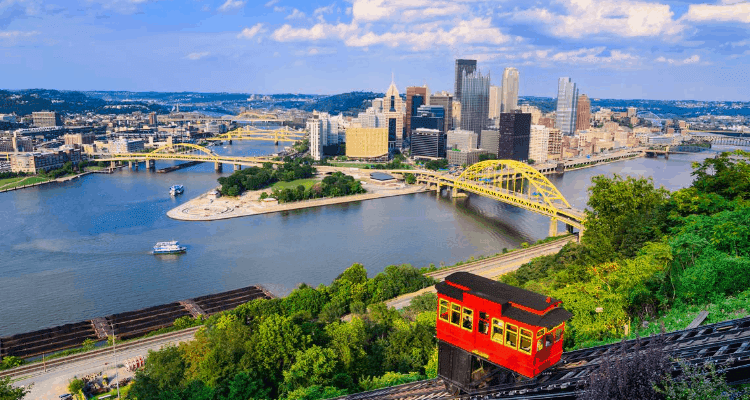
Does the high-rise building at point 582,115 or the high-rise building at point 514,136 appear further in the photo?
the high-rise building at point 582,115

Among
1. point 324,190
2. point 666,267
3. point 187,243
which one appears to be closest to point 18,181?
point 324,190

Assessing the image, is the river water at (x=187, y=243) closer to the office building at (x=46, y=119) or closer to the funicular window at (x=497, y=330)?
the funicular window at (x=497, y=330)

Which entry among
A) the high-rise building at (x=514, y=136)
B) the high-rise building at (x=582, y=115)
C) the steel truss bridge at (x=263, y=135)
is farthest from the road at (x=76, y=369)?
the high-rise building at (x=582, y=115)

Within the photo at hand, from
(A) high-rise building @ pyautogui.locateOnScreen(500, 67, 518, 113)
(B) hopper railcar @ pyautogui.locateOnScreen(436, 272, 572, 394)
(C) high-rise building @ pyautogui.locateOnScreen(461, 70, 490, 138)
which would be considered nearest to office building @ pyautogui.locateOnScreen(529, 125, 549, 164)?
(C) high-rise building @ pyautogui.locateOnScreen(461, 70, 490, 138)

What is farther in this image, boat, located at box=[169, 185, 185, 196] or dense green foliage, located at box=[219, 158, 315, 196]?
dense green foliage, located at box=[219, 158, 315, 196]

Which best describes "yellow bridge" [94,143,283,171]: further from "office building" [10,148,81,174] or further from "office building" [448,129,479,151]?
"office building" [448,129,479,151]

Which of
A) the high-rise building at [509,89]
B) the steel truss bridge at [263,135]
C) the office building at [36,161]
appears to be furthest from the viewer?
the high-rise building at [509,89]

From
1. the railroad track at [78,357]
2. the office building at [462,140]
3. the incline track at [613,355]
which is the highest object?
the incline track at [613,355]
